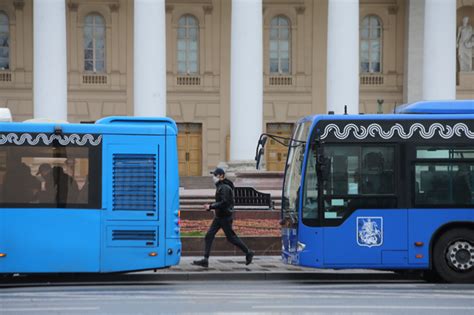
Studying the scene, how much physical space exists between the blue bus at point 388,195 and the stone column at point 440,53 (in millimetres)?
25651

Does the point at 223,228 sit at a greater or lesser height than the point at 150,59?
lesser

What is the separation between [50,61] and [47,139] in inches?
981

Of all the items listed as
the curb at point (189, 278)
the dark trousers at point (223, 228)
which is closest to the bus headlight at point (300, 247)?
the curb at point (189, 278)

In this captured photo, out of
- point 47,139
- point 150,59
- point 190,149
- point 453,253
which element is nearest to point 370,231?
point 453,253

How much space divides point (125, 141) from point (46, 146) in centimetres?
126

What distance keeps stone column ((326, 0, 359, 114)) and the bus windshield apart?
76.3 feet

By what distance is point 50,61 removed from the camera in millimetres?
43656

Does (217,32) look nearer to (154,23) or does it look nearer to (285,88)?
(285,88)

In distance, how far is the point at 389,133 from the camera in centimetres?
1978

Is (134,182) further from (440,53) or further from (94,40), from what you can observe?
(94,40)

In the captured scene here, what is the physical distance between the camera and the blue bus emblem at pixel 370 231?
19469 millimetres

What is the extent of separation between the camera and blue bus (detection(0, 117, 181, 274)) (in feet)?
62.4

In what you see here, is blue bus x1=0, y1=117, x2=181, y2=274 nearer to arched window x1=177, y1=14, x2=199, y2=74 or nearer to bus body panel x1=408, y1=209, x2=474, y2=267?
bus body panel x1=408, y1=209, x2=474, y2=267

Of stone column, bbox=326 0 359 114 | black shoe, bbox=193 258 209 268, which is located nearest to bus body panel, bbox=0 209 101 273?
A: black shoe, bbox=193 258 209 268
